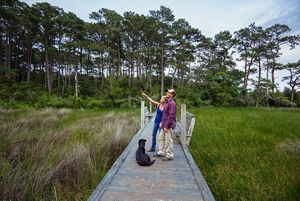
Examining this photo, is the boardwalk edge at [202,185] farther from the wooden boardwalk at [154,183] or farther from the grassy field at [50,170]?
the grassy field at [50,170]

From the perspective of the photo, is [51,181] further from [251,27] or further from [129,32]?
[251,27]

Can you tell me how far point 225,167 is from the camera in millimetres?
4059

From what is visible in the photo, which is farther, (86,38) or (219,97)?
(86,38)

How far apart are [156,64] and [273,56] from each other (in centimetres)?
2046

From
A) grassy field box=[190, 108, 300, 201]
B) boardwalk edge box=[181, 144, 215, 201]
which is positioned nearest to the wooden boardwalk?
boardwalk edge box=[181, 144, 215, 201]

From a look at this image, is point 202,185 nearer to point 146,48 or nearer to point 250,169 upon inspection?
point 250,169

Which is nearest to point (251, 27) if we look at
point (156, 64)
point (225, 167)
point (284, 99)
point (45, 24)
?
point (284, 99)

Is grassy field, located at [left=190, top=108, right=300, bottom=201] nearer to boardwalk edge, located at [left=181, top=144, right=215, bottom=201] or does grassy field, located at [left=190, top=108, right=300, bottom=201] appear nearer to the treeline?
boardwalk edge, located at [left=181, top=144, right=215, bottom=201]

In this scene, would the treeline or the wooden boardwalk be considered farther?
the treeline

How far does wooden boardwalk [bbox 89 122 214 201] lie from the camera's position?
2596 millimetres

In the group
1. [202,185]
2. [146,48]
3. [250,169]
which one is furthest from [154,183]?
[146,48]

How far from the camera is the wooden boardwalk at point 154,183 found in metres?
2.60

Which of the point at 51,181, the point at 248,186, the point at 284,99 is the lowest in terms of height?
the point at 51,181

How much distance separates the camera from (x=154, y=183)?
119 inches
